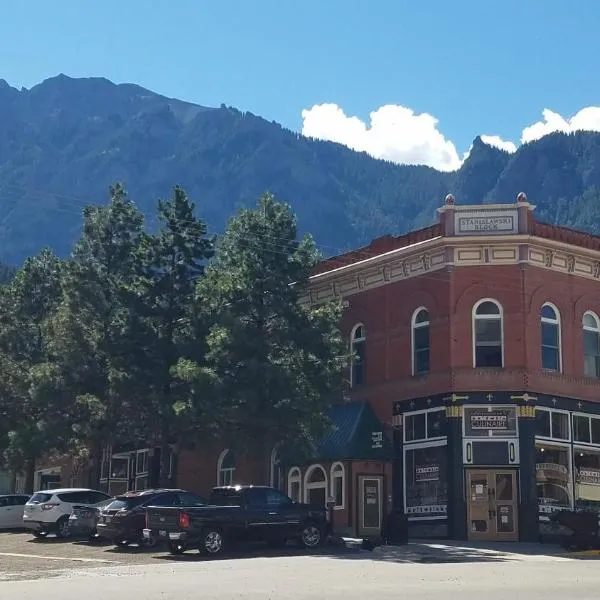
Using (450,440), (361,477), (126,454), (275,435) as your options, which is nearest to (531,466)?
(450,440)

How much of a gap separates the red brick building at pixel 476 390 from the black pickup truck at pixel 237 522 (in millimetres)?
6072

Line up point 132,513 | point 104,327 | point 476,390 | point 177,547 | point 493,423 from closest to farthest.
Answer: point 177,547, point 132,513, point 493,423, point 476,390, point 104,327

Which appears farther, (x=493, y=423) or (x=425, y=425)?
(x=425, y=425)

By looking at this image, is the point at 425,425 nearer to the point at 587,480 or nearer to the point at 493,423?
the point at 493,423

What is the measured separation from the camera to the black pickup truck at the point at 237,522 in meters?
25.6

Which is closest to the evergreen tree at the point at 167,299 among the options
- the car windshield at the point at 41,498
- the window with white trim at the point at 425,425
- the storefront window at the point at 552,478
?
the car windshield at the point at 41,498

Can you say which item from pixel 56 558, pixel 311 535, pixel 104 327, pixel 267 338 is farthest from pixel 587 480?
pixel 56 558

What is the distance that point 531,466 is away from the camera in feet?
108

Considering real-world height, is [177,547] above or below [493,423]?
below

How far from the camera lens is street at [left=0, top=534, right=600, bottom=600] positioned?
16.4 meters

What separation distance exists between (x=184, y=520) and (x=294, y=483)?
12994mm

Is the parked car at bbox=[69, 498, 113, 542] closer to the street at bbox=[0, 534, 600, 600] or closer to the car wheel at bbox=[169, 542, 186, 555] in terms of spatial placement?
the street at bbox=[0, 534, 600, 600]

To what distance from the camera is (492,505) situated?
108 ft

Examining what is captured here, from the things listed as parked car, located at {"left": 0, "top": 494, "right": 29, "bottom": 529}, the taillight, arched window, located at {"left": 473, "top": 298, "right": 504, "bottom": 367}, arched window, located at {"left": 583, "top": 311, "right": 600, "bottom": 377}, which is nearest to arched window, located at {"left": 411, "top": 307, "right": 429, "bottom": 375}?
arched window, located at {"left": 473, "top": 298, "right": 504, "bottom": 367}
